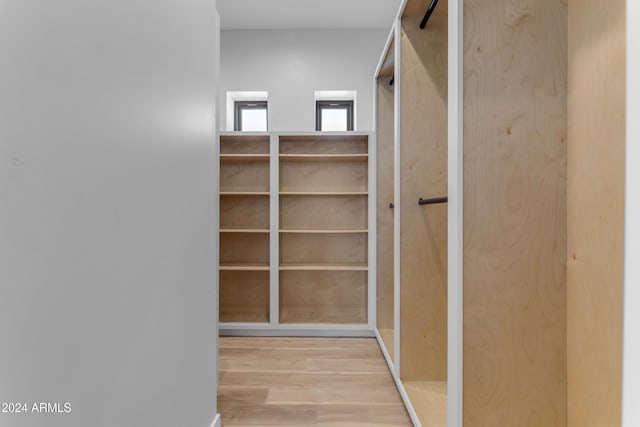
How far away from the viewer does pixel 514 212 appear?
1.16 m

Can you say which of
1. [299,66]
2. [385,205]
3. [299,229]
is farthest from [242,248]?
[299,66]

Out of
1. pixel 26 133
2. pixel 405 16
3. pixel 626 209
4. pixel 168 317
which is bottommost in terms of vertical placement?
pixel 168 317

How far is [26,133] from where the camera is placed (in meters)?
0.57

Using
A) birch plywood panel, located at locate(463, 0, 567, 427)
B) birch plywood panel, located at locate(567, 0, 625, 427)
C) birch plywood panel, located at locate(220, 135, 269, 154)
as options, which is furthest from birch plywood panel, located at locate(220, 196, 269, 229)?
birch plywood panel, located at locate(567, 0, 625, 427)

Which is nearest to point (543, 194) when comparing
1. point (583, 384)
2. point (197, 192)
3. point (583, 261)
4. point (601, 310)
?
point (583, 261)

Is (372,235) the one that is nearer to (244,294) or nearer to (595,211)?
(244,294)

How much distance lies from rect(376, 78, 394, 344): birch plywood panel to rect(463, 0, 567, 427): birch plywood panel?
1.61 m

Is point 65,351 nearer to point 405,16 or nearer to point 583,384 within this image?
point 583,384

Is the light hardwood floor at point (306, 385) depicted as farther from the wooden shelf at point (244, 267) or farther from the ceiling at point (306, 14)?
the ceiling at point (306, 14)

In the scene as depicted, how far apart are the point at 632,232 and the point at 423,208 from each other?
1.08 m

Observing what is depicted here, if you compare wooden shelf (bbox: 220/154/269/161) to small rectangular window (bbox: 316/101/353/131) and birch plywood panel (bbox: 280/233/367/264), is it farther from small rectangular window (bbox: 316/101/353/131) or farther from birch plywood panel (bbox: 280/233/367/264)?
small rectangular window (bbox: 316/101/353/131)

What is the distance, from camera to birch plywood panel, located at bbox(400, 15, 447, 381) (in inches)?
76.0

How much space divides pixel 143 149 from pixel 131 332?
0.44 meters

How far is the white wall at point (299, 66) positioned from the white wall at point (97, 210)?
2.46m
